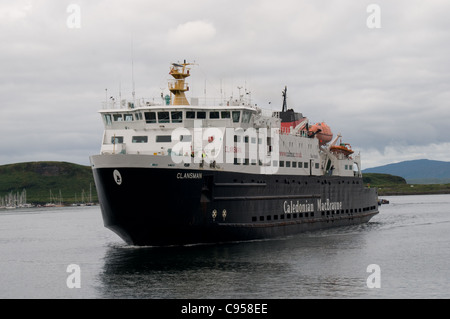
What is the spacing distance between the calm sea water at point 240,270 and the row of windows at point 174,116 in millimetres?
8422

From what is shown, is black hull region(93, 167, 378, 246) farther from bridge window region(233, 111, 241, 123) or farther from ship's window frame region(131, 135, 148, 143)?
ship's window frame region(131, 135, 148, 143)

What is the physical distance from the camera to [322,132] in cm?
5562

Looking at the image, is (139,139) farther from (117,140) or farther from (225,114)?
(225,114)

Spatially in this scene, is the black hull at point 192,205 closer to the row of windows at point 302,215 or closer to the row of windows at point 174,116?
the row of windows at point 302,215

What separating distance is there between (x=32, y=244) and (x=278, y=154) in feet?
72.4

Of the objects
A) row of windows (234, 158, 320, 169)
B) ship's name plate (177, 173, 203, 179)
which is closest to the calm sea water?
ship's name plate (177, 173, 203, 179)

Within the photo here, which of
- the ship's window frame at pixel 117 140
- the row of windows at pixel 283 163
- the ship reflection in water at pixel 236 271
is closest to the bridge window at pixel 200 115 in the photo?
the row of windows at pixel 283 163

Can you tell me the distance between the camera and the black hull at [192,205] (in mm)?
33844

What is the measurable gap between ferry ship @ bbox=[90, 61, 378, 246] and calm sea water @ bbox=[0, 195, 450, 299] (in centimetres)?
143

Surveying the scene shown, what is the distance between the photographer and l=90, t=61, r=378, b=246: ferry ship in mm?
34000

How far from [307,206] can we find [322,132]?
10747 mm

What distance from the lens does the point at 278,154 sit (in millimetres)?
43906

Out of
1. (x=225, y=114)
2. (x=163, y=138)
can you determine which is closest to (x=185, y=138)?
(x=163, y=138)
